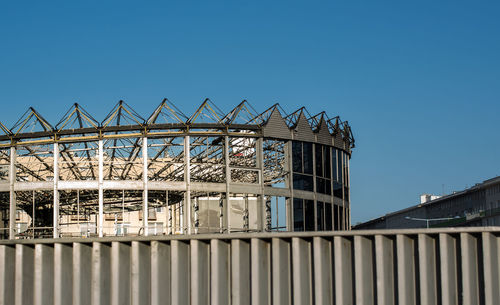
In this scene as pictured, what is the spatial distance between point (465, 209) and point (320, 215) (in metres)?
88.6

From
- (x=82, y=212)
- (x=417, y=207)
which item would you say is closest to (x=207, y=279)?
(x=82, y=212)

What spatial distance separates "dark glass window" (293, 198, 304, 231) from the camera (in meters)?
49.5

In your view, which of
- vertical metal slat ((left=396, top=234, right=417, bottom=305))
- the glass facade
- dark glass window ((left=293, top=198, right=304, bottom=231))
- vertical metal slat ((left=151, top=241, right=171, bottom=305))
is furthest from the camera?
the glass facade

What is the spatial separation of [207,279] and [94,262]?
159 inches

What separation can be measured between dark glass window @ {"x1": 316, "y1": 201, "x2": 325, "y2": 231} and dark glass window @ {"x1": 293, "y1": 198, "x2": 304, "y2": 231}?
5.20ft

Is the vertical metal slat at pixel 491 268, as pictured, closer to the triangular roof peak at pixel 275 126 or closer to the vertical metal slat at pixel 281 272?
the vertical metal slat at pixel 281 272

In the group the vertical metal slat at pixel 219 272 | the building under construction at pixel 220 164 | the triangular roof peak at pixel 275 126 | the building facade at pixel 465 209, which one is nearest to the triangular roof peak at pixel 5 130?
the building under construction at pixel 220 164

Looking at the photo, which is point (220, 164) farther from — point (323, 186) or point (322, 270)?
point (322, 270)

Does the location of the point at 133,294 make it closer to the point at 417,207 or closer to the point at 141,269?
the point at 141,269

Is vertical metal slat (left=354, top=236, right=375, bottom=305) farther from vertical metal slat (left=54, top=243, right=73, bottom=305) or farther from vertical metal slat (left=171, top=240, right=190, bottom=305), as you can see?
vertical metal slat (left=54, top=243, right=73, bottom=305)

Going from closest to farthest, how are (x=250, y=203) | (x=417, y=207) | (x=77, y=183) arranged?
(x=77, y=183)
(x=250, y=203)
(x=417, y=207)

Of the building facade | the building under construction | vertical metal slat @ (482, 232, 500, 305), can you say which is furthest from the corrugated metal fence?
the building facade

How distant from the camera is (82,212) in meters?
71.0

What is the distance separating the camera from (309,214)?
50.3 metres
